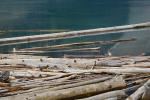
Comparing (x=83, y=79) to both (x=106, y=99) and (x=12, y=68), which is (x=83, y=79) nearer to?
(x=106, y=99)

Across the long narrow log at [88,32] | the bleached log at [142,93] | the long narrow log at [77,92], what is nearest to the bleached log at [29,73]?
the long narrow log at [77,92]

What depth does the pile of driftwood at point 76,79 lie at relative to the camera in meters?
7.60

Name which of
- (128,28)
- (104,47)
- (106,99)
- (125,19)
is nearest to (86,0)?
(125,19)

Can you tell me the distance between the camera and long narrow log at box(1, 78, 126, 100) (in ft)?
24.7

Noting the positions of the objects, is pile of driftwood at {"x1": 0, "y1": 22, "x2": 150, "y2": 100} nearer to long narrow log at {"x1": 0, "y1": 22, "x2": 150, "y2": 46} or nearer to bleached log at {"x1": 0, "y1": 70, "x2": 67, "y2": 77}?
bleached log at {"x1": 0, "y1": 70, "x2": 67, "y2": 77}

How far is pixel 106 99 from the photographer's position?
744cm

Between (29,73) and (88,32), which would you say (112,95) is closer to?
(29,73)

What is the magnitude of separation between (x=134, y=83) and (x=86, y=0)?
77.6m

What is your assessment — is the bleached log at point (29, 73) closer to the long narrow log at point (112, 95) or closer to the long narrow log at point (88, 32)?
the long narrow log at point (112, 95)

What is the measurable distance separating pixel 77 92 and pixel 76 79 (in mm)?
776

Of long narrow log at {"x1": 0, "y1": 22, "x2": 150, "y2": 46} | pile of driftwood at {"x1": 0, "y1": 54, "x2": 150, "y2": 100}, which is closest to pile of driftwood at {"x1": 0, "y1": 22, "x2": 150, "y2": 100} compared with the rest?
pile of driftwood at {"x1": 0, "y1": 54, "x2": 150, "y2": 100}

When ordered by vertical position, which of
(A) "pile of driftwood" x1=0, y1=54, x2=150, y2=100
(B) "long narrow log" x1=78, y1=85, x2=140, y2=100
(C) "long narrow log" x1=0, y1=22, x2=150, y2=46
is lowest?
(B) "long narrow log" x1=78, y1=85, x2=140, y2=100

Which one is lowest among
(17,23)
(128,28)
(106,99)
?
(106,99)

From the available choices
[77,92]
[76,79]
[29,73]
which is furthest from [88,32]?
[77,92]
